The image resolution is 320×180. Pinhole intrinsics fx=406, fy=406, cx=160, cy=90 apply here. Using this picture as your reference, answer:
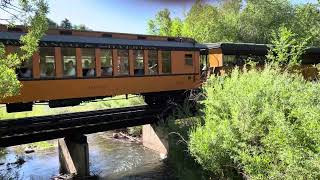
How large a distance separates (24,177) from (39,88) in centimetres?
401

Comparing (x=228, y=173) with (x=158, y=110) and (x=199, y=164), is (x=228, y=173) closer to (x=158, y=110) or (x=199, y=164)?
(x=199, y=164)

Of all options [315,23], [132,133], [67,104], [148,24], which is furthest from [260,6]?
[67,104]

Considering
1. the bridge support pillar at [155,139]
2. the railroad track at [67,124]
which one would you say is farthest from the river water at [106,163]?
the railroad track at [67,124]

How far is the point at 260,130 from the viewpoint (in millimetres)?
10094

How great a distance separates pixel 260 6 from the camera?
3722 centimetres

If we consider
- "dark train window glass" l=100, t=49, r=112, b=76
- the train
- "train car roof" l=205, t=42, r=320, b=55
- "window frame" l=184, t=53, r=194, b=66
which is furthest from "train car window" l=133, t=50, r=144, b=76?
"train car roof" l=205, t=42, r=320, b=55

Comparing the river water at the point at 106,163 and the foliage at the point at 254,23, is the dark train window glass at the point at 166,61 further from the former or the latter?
the foliage at the point at 254,23

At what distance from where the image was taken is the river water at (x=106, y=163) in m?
15.9

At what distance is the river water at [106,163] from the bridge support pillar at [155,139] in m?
0.29

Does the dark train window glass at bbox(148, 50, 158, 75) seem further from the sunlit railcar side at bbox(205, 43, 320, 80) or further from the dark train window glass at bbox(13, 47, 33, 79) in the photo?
the dark train window glass at bbox(13, 47, 33, 79)

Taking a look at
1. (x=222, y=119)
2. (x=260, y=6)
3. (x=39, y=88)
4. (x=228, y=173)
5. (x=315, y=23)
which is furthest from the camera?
(x=315, y=23)

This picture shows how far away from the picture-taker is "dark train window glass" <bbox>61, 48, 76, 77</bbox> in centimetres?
1440

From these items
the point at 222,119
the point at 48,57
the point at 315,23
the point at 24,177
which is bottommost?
the point at 24,177

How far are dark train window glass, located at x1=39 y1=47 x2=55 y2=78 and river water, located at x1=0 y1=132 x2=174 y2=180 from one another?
376 centimetres
